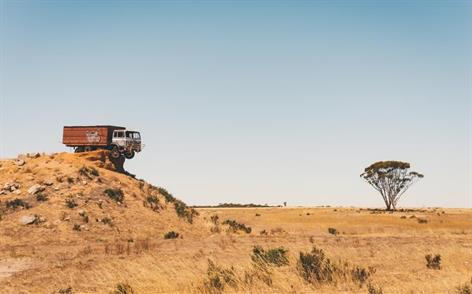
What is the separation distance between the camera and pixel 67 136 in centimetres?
4606

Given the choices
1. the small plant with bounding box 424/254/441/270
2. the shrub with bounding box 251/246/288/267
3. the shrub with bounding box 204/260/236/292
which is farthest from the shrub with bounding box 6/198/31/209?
the small plant with bounding box 424/254/441/270

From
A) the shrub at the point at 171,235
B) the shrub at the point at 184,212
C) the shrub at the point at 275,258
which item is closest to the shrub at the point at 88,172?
the shrub at the point at 184,212

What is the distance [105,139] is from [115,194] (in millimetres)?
7352

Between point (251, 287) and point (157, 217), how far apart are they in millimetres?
27475

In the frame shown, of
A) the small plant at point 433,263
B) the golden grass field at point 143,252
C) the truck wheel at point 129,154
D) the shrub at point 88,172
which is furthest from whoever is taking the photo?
the truck wheel at point 129,154

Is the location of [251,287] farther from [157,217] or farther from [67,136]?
[67,136]

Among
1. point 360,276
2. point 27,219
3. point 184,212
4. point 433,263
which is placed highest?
point 184,212

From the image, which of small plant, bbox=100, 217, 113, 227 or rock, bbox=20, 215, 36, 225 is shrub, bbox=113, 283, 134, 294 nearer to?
rock, bbox=20, 215, 36, 225

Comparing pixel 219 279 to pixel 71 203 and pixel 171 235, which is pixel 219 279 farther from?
pixel 71 203

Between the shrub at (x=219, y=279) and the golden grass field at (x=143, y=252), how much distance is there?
0.28 feet

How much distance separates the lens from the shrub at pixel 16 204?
34562 mm

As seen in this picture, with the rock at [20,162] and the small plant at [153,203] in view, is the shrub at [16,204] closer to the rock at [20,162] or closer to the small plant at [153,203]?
the rock at [20,162]

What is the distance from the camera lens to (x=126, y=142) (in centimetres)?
4462

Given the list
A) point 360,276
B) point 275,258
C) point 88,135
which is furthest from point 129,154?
point 360,276
